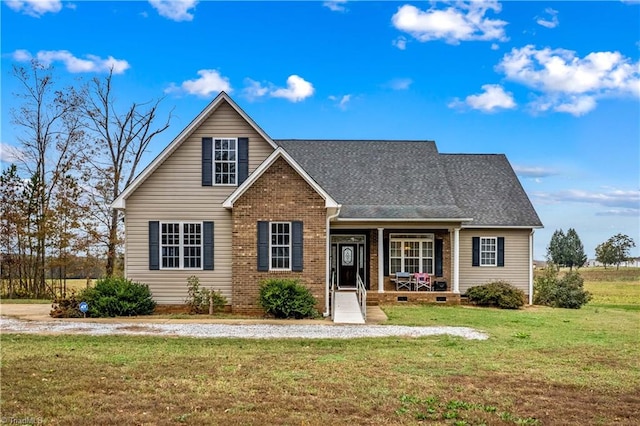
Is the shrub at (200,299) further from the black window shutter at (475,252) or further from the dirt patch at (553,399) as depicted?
the black window shutter at (475,252)

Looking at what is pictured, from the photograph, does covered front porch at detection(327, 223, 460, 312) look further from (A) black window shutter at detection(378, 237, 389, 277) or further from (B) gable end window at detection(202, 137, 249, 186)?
(B) gable end window at detection(202, 137, 249, 186)

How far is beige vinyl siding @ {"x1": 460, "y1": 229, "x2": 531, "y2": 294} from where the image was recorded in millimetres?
25188

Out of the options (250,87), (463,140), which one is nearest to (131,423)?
(250,87)

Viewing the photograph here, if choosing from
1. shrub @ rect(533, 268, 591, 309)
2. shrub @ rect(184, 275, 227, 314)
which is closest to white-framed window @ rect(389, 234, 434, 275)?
shrub @ rect(533, 268, 591, 309)

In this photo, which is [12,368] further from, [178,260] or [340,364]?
[178,260]

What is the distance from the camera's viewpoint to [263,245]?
18.3 metres

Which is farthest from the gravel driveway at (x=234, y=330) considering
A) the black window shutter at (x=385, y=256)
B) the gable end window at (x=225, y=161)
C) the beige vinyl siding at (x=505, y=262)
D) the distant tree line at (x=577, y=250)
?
the distant tree line at (x=577, y=250)

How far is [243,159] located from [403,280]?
8.87 meters

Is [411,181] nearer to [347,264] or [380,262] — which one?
[380,262]

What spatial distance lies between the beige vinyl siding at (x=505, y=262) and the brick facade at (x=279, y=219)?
922cm

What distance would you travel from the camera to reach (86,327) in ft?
50.1

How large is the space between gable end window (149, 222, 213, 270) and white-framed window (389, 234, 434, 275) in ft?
28.3

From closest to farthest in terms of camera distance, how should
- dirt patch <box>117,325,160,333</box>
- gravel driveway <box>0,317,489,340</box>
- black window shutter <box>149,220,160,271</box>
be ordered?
gravel driveway <box>0,317,489,340</box> < dirt patch <box>117,325,160,333</box> < black window shutter <box>149,220,160,271</box>

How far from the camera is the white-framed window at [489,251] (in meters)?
25.3
